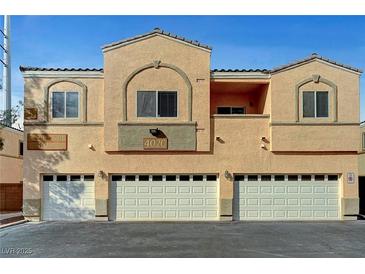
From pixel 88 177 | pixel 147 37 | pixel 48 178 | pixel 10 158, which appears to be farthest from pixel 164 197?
pixel 10 158

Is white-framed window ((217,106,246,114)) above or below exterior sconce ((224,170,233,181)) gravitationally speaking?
above

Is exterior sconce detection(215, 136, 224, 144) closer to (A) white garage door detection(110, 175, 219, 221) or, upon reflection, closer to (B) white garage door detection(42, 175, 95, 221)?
(A) white garage door detection(110, 175, 219, 221)

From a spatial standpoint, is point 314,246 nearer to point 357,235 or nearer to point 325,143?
point 357,235

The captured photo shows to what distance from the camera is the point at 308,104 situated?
1953 centimetres

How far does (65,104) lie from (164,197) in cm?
628

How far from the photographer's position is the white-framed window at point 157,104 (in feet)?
63.2

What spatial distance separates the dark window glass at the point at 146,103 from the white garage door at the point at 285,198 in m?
4.98

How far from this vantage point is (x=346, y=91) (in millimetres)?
19625

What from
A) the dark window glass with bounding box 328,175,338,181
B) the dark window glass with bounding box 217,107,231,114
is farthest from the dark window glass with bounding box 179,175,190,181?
the dark window glass with bounding box 328,175,338,181

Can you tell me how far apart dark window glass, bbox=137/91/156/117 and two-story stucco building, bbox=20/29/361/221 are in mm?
46

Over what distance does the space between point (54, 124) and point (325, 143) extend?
489 inches

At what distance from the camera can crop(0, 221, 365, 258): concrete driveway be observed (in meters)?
12.2

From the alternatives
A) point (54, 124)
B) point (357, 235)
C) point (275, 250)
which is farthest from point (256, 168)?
point (54, 124)

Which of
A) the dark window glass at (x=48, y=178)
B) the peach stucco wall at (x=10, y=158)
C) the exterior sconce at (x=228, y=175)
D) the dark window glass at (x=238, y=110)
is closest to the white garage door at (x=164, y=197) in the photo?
the exterior sconce at (x=228, y=175)
